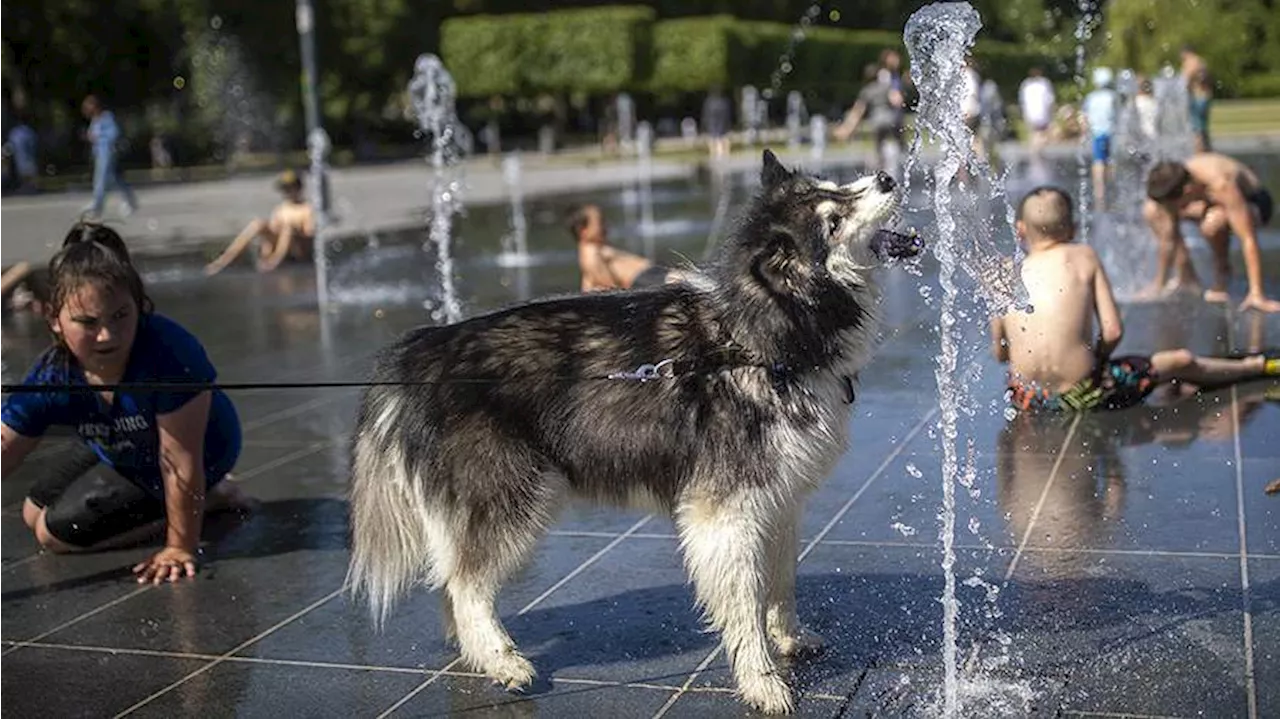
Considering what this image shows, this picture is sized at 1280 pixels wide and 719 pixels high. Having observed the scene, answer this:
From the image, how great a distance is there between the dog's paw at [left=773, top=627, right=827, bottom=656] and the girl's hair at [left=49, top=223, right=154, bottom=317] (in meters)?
3.04

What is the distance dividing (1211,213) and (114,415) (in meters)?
8.70

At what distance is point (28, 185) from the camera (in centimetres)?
3803

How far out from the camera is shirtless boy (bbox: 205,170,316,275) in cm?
1789

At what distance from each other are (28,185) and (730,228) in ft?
122

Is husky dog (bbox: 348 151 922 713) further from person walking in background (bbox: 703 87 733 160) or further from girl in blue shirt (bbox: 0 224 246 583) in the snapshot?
person walking in background (bbox: 703 87 733 160)

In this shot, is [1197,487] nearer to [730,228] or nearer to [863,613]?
[863,613]

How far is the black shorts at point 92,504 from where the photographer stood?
21.4 feet

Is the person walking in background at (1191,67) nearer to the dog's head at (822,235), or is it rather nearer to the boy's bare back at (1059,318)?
the boy's bare back at (1059,318)

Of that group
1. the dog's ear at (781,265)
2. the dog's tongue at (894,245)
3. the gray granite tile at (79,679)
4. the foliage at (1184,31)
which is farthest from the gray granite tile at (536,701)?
the foliage at (1184,31)

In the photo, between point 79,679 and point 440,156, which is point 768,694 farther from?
point 440,156

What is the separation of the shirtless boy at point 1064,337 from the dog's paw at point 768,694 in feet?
12.6

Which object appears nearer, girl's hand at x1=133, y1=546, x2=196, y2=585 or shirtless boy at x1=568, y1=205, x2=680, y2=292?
girl's hand at x1=133, y1=546, x2=196, y2=585

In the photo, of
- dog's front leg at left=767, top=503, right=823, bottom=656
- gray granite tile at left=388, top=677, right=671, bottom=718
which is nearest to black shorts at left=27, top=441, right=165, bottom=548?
gray granite tile at left=388, top=677, right=671, bottom=718

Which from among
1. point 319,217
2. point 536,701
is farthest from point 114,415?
point 319,217
